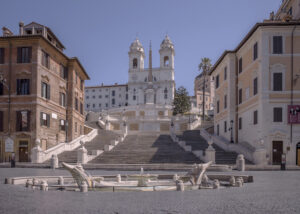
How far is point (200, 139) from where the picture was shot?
4256cm

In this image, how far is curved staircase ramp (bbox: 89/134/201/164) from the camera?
3005 centimetres

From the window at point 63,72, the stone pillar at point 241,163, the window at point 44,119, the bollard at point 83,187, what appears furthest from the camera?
the window at point 63,72

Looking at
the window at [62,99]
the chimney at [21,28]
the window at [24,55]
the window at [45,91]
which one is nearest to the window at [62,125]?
the window at [62,99]

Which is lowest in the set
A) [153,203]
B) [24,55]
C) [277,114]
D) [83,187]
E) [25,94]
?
[83,187]

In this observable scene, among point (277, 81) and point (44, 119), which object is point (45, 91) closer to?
point (44, 119)

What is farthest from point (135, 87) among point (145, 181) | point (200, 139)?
point (145, 181)

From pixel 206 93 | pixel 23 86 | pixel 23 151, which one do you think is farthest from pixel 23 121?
pixel 206 93

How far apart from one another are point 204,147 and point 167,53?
276 feet

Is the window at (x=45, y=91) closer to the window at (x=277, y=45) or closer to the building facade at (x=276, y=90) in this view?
the building facade at (x=276, y=90)

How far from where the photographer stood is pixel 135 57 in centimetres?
12056

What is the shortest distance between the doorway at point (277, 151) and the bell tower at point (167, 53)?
88.7m

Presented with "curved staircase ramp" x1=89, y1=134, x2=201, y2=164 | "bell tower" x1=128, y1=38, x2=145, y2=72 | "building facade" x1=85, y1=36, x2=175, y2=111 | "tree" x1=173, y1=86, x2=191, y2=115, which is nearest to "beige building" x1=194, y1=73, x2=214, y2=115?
"building facade" x1=85, y1=36, x2=175, y2=111

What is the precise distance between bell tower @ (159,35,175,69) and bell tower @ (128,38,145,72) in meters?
7.00

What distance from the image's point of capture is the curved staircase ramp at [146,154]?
30.1 m
